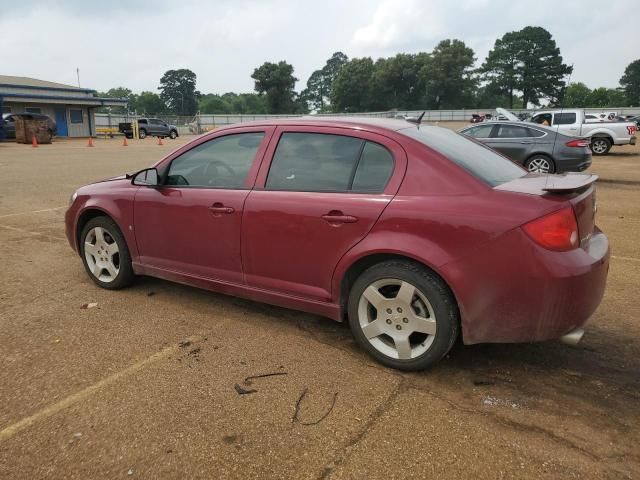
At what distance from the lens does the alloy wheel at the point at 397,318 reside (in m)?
3.06

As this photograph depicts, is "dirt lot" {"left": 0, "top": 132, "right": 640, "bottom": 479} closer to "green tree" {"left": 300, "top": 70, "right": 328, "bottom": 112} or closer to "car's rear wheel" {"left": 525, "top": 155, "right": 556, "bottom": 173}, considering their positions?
"car's rear wheel" {"left": 525, "top": 155, "right": 556, "bottom": 173}

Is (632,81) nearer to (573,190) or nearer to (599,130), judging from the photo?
(599,130)

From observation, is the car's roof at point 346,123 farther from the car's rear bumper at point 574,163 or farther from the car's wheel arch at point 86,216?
the car's rear bumper at point 574,163

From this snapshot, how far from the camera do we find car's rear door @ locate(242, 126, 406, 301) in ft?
10.6

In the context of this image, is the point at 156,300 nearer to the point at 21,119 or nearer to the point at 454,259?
the point at 454,259

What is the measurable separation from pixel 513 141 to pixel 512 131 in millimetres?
287

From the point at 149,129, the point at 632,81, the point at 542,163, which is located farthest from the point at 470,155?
the point at 632,81

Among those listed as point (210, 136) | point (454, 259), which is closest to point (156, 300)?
point (210, 136)

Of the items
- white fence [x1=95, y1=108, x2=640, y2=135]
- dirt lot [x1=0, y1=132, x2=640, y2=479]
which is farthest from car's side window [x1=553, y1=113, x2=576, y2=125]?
white fence [x1=95, y1=108, x2=640, y2=135]

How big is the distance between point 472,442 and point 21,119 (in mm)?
33468

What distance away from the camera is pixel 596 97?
89.8m

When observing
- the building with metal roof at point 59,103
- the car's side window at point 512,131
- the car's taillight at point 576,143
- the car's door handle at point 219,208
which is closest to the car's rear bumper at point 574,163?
the car's taillight at point 576,143

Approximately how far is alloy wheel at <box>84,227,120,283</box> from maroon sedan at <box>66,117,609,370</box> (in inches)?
17.6

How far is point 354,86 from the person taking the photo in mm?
97125
